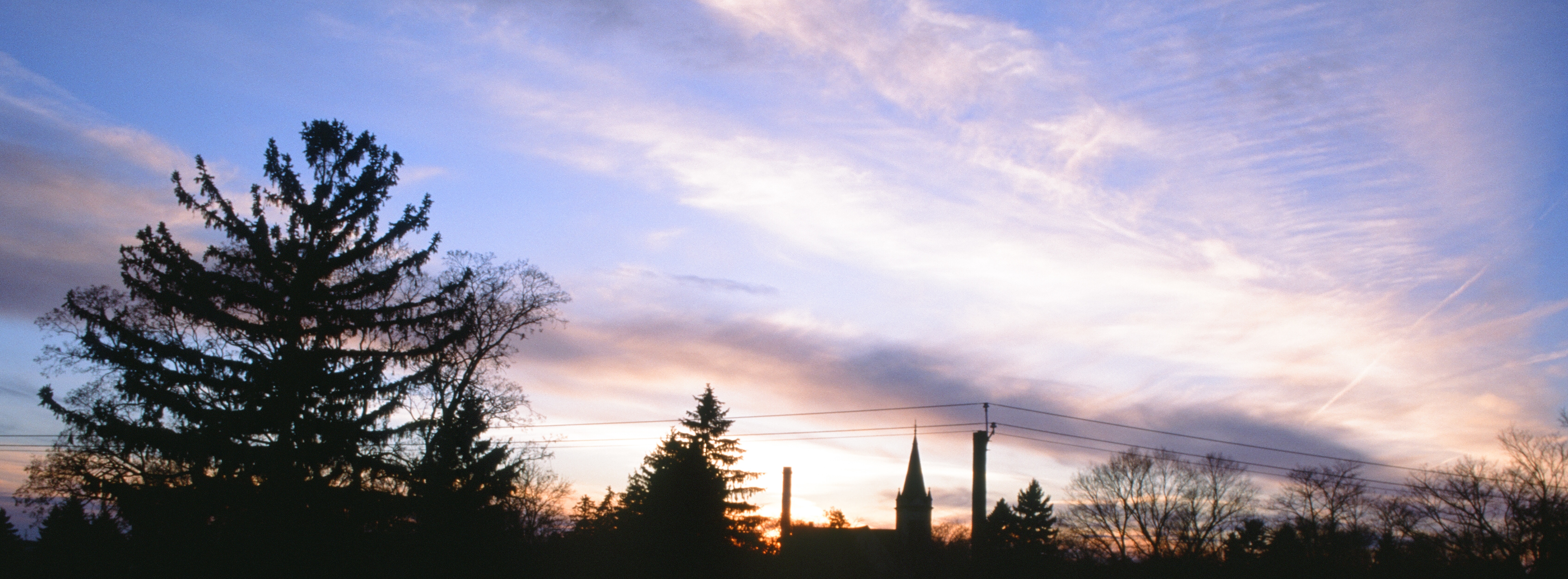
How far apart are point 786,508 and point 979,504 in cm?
3899

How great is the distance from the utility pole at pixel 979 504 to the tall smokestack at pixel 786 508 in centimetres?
3568

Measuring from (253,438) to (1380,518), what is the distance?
186 ft

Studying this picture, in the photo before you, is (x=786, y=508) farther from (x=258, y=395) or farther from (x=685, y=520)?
(x=258, y=395)

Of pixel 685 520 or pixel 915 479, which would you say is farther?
pixel 915 479

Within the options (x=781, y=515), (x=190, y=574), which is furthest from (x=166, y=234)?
(x=781, y=515)

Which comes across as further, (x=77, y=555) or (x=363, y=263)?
(x=363, y=263)

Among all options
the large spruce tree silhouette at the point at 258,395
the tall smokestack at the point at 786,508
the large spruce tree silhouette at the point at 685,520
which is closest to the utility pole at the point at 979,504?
the large spruce tree silhouette at the point at 685,520

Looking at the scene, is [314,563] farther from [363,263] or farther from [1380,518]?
[1380,518]

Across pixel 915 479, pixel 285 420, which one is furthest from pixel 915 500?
pixel 285 420

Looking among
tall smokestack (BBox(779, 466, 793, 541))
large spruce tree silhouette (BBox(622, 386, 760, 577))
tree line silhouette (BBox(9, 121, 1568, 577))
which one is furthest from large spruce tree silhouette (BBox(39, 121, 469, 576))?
tall smokestack (BBox(779, 466, 793, 541))

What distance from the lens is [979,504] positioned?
3347 cm

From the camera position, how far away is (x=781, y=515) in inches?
2793

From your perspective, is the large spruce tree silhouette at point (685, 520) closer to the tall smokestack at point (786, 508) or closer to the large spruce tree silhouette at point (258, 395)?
the large spruce tree silhouette at point (258, 395)

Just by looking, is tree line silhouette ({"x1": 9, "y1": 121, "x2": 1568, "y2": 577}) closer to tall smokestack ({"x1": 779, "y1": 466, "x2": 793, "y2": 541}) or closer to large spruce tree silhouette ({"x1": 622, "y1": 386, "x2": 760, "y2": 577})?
large spruce tree silhouette ({"x1": 622, "y1": 386, "x2": 760, "y2": 577})
